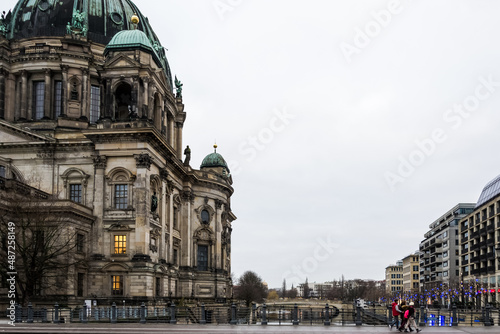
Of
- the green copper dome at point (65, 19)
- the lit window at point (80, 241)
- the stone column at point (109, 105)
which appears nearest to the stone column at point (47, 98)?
the green copper dome at point (65, 19)

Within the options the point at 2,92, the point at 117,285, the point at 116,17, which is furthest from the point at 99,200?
the point at 116,17

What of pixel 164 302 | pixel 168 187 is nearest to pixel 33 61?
pixel 168 187

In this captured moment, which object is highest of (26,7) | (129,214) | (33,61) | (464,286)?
(26,7)

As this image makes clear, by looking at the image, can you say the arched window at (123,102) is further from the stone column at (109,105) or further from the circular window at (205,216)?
the circular window at (205,216)

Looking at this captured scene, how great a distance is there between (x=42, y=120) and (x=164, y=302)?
27.0 metres

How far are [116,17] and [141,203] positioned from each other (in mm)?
34669

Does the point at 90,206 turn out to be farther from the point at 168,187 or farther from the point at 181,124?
the point at 181,124

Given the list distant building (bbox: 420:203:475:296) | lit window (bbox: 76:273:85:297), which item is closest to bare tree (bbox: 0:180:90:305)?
lit window (bbox: 76:273:85:297)

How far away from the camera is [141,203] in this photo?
210 feet

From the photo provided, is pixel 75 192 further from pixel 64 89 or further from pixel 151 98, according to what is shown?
pixel 64 89

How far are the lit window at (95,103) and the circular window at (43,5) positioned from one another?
13276 mm

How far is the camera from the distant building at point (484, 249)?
115 metres

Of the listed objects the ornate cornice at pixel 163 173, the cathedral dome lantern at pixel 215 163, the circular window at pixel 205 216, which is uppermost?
the cathedral dome lantern at pixel 215 163

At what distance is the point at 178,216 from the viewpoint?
84.0 m
